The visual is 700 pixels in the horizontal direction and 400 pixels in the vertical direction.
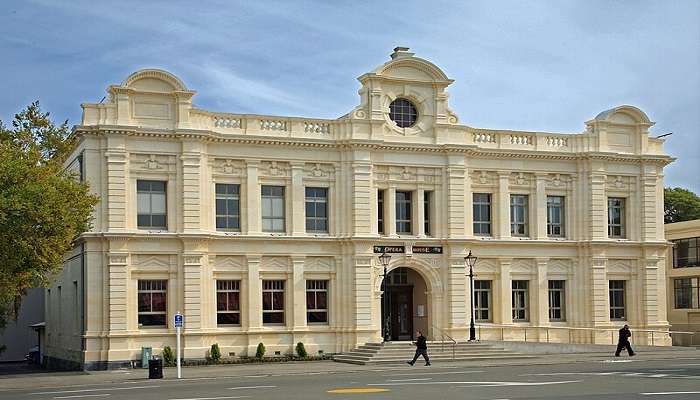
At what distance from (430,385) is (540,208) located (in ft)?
75.7

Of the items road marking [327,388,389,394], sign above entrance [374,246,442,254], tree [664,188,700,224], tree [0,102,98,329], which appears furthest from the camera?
tree [664,188,700,224]

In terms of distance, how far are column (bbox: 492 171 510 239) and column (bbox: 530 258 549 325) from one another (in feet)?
7.84

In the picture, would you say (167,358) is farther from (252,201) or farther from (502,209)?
(502,209)

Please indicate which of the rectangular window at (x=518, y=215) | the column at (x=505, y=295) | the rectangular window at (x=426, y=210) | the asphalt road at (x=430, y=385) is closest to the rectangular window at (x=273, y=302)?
the asphalt road at (x=430, y=385)

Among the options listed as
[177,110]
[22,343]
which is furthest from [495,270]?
[22,343]

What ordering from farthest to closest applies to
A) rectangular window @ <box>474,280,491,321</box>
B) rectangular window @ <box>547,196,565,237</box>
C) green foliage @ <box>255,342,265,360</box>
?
rectangular window @ <box>547,196,565,237</box> < rectangular window @ <box>474,280,491,321</box> < green foliage @ <box>255,342,265,360</box>

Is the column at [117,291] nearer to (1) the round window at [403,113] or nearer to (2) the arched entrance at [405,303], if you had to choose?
(2) the arched entrance at [405,303]

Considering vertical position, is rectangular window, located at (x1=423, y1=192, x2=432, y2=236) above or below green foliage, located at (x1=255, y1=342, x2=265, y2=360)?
above

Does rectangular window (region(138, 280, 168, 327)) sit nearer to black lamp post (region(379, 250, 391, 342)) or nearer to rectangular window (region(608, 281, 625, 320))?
black lamp post (region(379, 250, 391, 342))

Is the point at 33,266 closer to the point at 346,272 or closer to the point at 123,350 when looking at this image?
the point at 123,350

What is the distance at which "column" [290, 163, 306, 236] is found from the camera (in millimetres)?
46406

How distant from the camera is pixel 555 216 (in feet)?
171

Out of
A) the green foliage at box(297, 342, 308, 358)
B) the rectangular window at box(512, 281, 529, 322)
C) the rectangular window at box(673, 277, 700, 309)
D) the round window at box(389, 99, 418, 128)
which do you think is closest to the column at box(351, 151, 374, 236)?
the round window at box(389, 99, 418, 128)

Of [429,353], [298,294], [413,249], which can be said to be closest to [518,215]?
[413,249]
